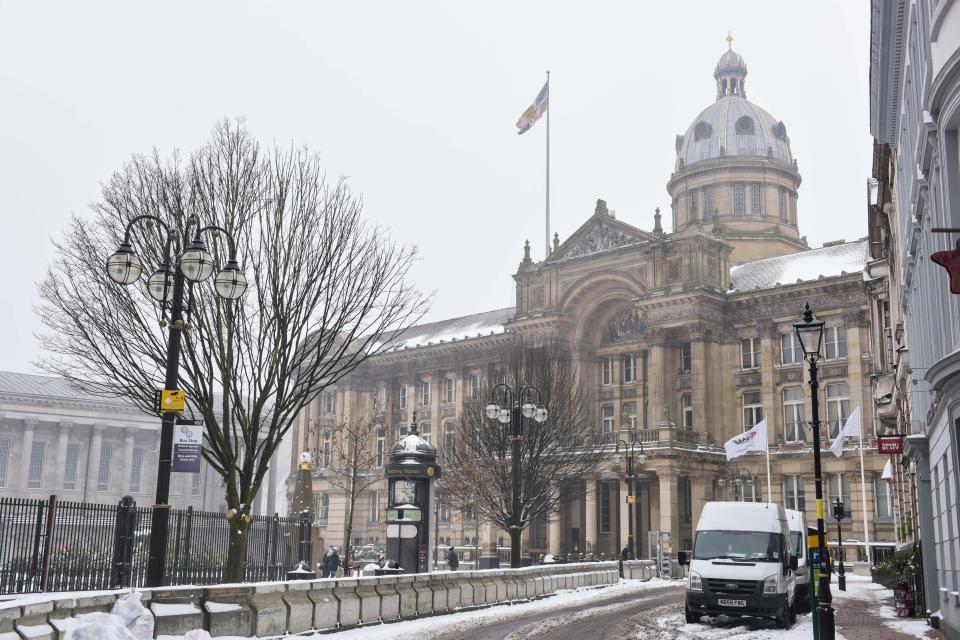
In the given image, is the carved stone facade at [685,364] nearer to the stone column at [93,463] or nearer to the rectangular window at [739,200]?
the rectangular window at [739,200]

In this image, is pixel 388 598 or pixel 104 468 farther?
pixel 104 468

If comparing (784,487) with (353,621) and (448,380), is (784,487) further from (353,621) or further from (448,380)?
(353,621)

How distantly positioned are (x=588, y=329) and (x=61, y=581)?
52493mm

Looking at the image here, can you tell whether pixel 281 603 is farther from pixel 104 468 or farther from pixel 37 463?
pixel 104 468

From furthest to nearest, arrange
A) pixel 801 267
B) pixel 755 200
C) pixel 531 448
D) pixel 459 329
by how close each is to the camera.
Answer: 1. pixel 459 329
2. pixel 755 200
3. pixel 801 267
4. pixel 531 448

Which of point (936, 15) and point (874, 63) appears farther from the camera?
point (874, 63)

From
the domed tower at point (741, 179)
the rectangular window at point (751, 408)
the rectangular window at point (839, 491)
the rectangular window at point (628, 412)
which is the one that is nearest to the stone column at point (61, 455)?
the rectangular window at point (628, 412)

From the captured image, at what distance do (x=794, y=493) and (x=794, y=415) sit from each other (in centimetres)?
470

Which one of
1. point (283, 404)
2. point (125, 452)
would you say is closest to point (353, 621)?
point (283, 404)

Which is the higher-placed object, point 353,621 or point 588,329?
point 588,329

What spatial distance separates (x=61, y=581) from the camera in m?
20.3

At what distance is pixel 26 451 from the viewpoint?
10169cm

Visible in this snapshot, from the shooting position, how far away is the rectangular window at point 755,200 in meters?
80.4

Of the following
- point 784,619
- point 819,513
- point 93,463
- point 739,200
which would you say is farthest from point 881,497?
point 93,463
